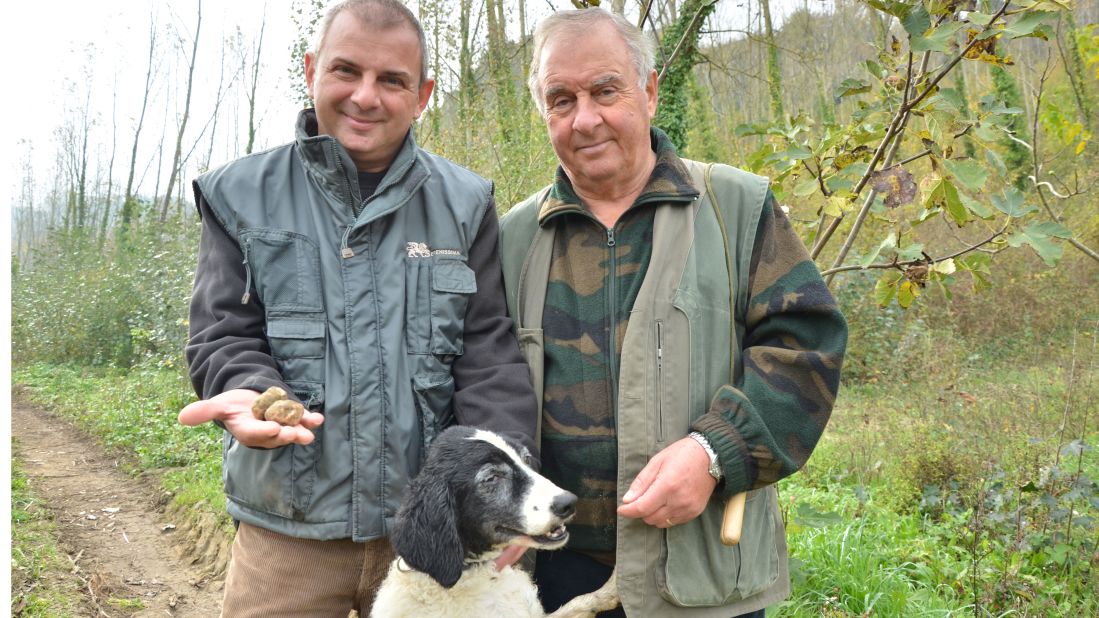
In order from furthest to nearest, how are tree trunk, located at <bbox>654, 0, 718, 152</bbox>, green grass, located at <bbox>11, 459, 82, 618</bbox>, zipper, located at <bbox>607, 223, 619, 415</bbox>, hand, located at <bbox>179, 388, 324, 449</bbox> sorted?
tree trunk, located at <bbox>654, 0, 718, 152</bbox> → green grass, located at <bbox>11, 459, 82, 618</bbox> → zipper, located at <bbox>607, 223, 619, 415</bbox> → hand, located at <bbox>179, 388, 324, 449</bbox>

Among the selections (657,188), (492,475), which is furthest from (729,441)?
(657,188)

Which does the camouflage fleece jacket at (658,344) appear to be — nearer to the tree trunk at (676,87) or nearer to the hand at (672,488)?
the hand at (672,488)

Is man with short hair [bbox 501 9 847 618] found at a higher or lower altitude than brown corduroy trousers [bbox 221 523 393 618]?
higher

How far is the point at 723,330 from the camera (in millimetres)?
2416

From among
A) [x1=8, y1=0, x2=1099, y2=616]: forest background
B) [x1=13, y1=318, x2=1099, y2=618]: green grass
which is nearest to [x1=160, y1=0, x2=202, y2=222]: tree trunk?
[x1=8, y1=0, x2=1099, y2=616]: forest background

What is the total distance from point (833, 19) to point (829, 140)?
26.0m

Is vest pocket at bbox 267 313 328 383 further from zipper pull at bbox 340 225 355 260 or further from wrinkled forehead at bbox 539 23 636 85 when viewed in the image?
wrinkled forehead at bbox 539 23 636 85

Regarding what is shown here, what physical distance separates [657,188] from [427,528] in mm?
1278

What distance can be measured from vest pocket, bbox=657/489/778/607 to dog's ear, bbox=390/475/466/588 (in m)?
0.65

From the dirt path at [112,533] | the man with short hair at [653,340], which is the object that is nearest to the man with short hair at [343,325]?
→ the man with short hair at [653,340]

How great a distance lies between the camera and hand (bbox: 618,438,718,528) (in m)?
2.18

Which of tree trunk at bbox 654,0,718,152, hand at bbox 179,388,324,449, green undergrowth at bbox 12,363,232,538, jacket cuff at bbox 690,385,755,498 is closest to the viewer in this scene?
hand at bbox 179,388,324,449

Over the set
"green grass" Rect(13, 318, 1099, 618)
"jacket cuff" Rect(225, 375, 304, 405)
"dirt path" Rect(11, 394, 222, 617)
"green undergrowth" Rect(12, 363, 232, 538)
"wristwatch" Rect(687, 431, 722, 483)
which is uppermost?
"jacket cuff" Rect(225, 375, 304, 405)

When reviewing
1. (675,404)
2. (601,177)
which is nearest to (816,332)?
(675,404)
